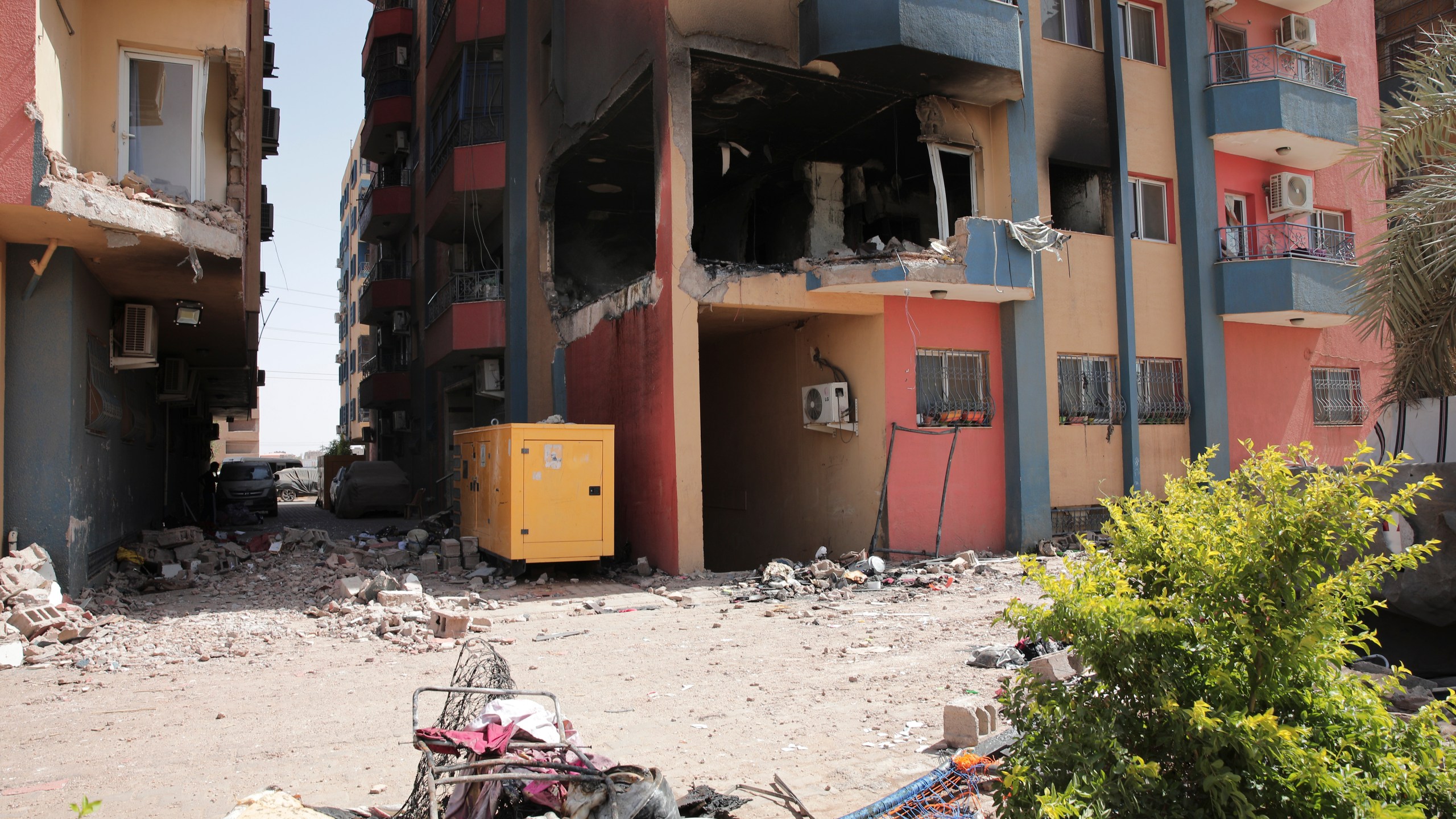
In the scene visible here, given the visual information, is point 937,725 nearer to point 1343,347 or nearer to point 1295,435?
point 1295,435

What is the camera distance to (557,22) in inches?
664

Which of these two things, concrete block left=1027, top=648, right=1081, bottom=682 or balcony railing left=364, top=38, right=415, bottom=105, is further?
balcony railing left=364, top=38, right=415, bottom=105

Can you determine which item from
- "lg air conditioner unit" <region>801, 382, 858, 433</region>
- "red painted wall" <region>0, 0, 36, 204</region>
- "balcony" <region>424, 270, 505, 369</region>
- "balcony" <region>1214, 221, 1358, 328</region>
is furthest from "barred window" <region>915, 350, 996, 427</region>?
"red painted wall" <region>0, 0, 36, 204</region>

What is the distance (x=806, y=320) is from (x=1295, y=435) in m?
9.94

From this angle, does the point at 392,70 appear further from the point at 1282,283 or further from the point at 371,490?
the point at 1282,283

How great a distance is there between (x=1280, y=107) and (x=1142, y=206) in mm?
2898

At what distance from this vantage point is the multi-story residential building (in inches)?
2211

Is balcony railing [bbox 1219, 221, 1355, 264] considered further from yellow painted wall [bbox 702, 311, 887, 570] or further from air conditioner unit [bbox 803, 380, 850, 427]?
air conditioner unit [bbox 803, 380, 850, 427]

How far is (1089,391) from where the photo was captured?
1527 centimetres

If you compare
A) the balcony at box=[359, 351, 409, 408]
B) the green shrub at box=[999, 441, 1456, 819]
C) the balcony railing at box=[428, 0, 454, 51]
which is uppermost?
the balcony railing at box=[428, 0, 454, 51]

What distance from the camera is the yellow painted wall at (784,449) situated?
1375 centimetres

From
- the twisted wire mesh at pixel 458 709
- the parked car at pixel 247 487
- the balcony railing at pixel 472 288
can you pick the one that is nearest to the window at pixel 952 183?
the balcony railing at pixel 472 288

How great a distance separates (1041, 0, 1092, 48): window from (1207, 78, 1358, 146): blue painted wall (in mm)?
2687

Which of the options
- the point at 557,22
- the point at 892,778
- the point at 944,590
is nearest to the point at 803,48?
the point at 557,22
